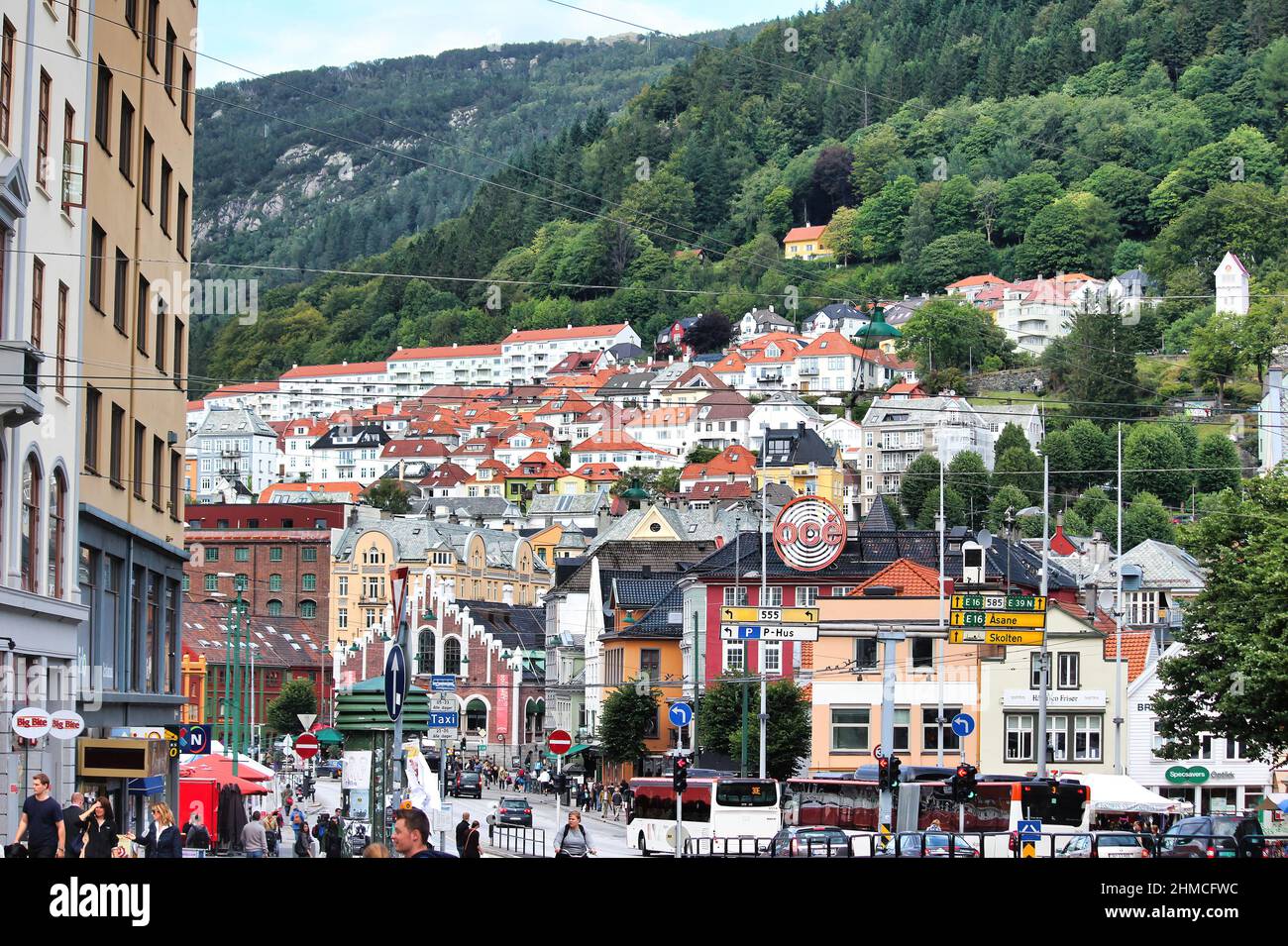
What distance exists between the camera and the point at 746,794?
183 ft

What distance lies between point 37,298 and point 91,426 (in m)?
6.36

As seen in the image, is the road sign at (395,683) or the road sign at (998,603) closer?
the road sign at (395,683)

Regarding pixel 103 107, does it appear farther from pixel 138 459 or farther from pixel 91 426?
pixel 138 459

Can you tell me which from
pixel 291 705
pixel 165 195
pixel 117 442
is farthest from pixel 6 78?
pixel 291 705

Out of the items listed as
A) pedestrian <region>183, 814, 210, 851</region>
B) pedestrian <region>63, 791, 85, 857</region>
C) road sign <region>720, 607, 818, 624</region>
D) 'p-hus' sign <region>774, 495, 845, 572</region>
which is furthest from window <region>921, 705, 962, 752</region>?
pedestrian <region>63, 791, 85, 857</region>

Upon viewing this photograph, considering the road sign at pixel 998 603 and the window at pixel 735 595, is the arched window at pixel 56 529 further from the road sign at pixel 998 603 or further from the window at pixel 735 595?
the window at pixel 735 595

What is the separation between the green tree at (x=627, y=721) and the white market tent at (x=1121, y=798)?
35.0 m

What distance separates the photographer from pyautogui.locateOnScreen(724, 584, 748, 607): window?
88.4 meters

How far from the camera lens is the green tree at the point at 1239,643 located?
5609 cm

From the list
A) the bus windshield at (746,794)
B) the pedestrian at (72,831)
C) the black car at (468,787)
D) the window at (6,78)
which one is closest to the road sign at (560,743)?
the window at (6,78)

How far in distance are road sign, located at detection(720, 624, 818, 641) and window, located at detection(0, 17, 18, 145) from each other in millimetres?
22170

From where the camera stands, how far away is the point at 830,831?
149 feet

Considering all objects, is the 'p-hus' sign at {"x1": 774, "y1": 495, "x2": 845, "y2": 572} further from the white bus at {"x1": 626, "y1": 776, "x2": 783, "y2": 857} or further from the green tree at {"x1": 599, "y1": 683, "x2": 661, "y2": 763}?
the white bus at {"x1": 626, "y1": 776, "x2": 783, "y2": 857}
